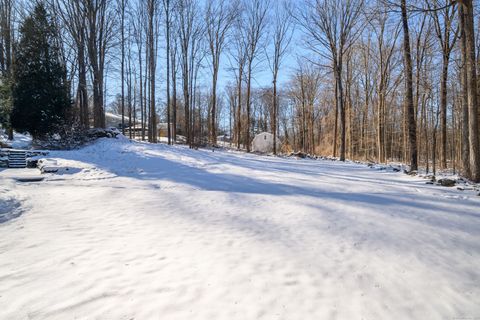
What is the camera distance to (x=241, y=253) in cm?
336

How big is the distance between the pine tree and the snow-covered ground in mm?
8951

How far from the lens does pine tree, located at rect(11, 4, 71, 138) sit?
13.3 metres

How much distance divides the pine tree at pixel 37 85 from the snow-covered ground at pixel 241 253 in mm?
8951

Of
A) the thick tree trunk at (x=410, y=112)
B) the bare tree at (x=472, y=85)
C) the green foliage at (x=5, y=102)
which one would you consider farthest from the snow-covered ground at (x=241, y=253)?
the green foliage at (x=5, y=102)

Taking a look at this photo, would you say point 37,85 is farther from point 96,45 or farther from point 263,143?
point 263,143

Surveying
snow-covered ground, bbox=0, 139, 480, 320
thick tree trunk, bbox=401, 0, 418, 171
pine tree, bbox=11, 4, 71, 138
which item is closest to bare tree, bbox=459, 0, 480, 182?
snow-covered ground, bbox=0, 139, 480, 320

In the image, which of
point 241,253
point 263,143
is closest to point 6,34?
point 263,143

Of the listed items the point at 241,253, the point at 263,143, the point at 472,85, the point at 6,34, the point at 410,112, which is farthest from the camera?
the point at 263,143

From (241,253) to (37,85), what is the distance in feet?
52.1

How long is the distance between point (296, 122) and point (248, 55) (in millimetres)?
18035

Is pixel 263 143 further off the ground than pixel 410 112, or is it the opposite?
pixel 410 112

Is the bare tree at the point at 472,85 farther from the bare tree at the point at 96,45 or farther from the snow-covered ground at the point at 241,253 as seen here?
the bare tree at the point at 96,45

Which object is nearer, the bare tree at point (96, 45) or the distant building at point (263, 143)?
the bare tree at point (96, 45)

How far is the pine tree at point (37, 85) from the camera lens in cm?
1331
